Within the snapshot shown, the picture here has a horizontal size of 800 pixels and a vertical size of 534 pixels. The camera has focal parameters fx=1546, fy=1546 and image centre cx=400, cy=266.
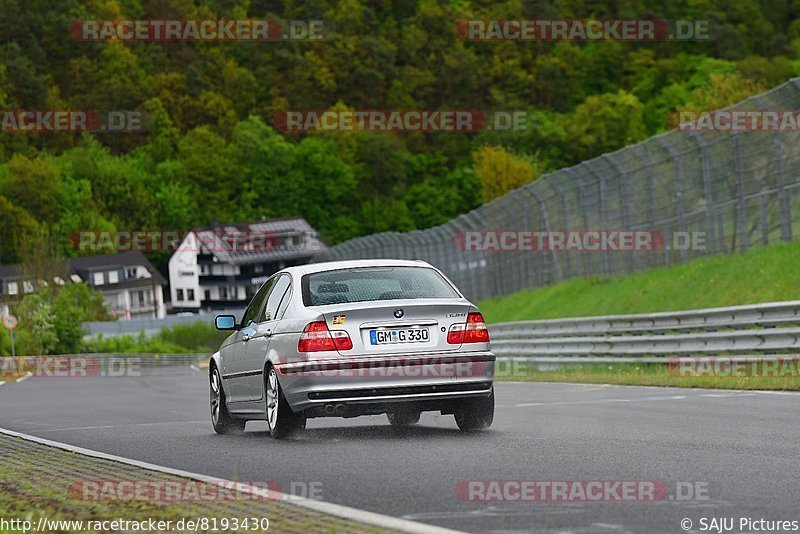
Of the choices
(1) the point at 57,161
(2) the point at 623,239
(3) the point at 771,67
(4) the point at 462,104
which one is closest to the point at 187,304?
(1) the point at 57,161

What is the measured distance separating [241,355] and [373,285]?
164cm

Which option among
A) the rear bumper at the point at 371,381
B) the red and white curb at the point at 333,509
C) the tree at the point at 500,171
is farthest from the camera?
the tree at the point at 500,171

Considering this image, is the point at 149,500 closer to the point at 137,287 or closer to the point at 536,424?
the point at 536,424

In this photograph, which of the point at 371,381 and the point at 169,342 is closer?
the point at 371,381

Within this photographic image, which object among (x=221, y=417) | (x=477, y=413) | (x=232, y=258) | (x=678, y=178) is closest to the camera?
(x=477, y=413)

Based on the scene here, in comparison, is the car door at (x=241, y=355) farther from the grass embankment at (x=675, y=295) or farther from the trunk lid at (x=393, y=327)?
the grass embankment at (x=675, y=295)

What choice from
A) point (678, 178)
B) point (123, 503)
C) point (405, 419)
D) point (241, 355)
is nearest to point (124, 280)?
point (678, 178)

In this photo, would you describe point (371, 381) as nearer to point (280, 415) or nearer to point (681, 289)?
point (280, 415)

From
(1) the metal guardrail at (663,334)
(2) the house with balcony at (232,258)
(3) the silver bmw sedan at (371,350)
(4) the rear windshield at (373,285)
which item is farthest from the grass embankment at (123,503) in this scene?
(2) the house with balcony at (232,258)

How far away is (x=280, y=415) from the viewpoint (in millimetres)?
12508

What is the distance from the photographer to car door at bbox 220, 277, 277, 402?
1360 cm

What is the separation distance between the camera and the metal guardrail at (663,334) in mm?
20422

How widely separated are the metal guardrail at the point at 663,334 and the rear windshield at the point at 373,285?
8165 millimetres

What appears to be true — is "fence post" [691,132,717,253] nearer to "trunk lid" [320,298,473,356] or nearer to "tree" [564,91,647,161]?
"trunk lid" [320,298,473,356]
